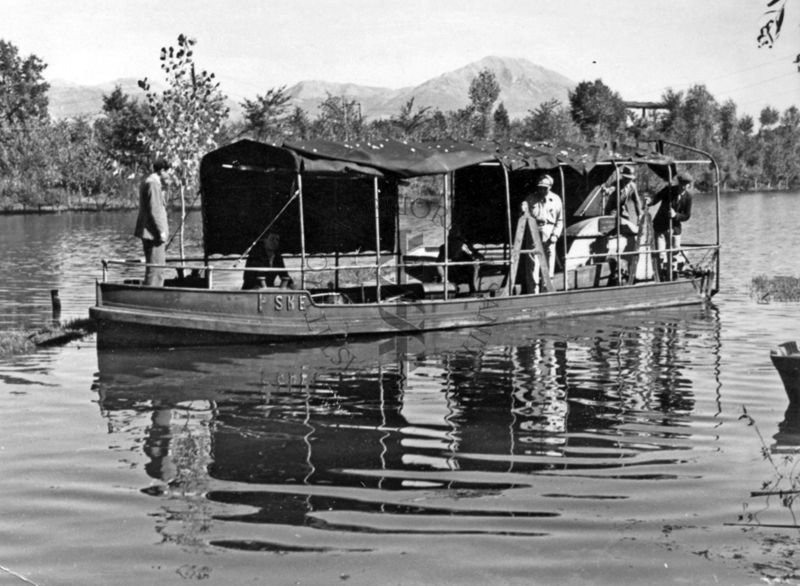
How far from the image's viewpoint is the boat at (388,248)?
14555 mm

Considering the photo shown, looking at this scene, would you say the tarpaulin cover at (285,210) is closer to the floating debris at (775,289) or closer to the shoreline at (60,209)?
the floating debris at (775,289)

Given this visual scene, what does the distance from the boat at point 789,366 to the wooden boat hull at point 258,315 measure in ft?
22.2

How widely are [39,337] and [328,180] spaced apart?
5118 millimetres

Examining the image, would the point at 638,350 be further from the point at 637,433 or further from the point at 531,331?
the point at 637,433

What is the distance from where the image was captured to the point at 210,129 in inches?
938

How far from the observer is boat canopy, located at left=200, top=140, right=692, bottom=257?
49.9 feet

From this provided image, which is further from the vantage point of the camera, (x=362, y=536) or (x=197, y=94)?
(x=197, y=94)

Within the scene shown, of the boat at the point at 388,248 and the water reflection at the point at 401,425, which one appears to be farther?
the boat at the point at 388,248

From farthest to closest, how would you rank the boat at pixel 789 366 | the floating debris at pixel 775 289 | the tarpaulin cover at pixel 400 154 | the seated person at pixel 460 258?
the floating debris at pixel 775 289 < the seated person at pixel 460 258 < the tarpaulin cover at pixel 400 154 < the boat at pixel 789 366

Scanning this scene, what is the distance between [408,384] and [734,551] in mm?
6450

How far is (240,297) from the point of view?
14.7 metres

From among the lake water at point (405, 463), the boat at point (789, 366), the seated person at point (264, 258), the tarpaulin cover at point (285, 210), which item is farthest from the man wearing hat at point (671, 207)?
the boat at point (789, 366)

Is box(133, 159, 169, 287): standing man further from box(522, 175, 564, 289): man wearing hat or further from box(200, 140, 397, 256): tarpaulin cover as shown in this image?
box(522, 175, 564, 289): man wearing hat

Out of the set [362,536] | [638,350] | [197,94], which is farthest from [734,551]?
[197,94]
